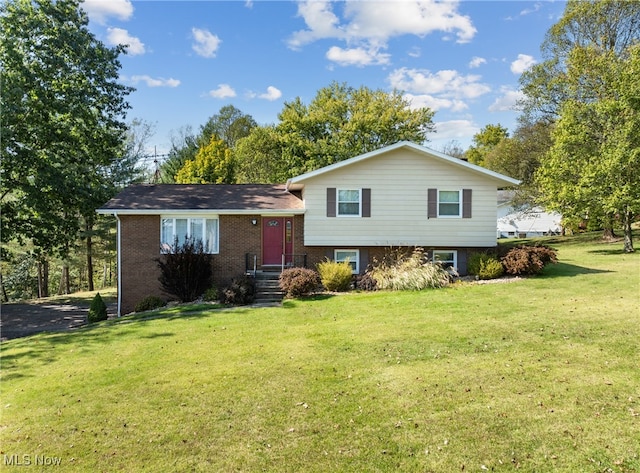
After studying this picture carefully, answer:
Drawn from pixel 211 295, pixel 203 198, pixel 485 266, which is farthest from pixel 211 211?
pixel 485 266

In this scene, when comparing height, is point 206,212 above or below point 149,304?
above

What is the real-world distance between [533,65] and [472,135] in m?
35.5

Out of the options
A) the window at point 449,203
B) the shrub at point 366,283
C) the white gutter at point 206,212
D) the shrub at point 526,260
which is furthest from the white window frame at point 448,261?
the white gutter at point 206,212

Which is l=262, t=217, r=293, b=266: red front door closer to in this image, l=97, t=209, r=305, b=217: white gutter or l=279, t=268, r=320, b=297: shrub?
l=97, t=209, r=305, b=217: white gutter

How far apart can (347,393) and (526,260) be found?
38.3ft

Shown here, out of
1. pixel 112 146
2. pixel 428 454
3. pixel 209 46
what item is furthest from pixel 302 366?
pixel 112 146

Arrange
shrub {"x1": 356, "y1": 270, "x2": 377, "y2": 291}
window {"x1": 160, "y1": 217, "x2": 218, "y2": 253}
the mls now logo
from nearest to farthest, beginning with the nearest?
the mls now logo < shrub {"x1": 356, "y1": 270, "x2": 377, "y2": 291} < window {"x1": 160, "y1": 217, "x2": 218, "y2": 253}

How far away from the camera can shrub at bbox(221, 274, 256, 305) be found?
14.0m

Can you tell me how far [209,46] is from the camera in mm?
18109

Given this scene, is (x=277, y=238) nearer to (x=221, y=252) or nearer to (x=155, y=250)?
(x=221, y=252)

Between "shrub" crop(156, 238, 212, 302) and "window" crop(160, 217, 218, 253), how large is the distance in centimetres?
115

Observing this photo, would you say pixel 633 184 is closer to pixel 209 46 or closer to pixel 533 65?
pixel 533 65

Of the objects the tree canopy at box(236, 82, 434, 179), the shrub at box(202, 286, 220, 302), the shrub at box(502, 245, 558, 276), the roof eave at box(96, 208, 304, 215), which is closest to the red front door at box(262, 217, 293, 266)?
the roof eave at box(96, 208, 304, 215)

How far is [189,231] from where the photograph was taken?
17094 millimetres
